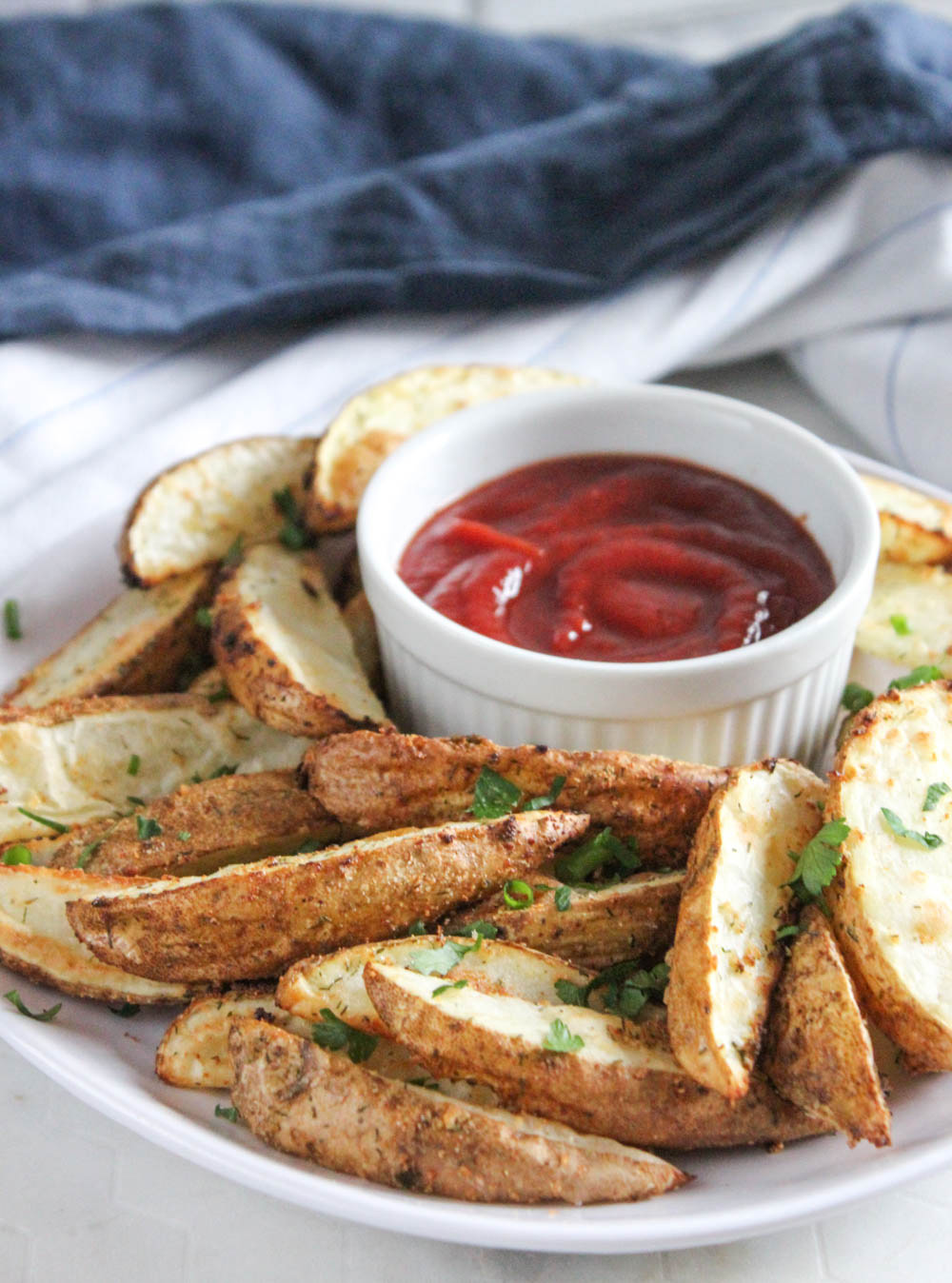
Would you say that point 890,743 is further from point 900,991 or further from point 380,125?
point 380,125

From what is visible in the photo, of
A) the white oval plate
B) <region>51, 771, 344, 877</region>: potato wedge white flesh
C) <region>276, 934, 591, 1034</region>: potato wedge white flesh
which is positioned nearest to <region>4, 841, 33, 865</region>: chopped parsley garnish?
<region>51, 771, 344, 877</region>: potato wedge white flesh

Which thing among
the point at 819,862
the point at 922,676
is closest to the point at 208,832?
the point at 819,862

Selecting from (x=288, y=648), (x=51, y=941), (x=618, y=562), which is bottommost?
(x=51, y=941)

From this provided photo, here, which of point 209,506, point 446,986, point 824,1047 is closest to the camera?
point 824,1047

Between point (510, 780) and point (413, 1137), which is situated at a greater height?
point (510, 780)

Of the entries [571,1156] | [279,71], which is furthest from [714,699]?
[279,71]

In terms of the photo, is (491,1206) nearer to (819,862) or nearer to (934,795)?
(819,862)

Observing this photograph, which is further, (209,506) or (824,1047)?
(209,506)

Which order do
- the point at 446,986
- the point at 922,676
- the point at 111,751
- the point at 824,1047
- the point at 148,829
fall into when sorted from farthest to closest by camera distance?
1. the point at 922,676
2. the point at 111,751
3. the point at 148,829
4. the point at 446,986
5. the point at 824,1047

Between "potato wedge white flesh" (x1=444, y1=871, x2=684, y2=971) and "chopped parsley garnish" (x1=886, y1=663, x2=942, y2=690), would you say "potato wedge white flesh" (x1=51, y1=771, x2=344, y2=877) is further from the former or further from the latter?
"chopped parsley garnish" (x1=886, y1=663, x2=942, y2=690)
